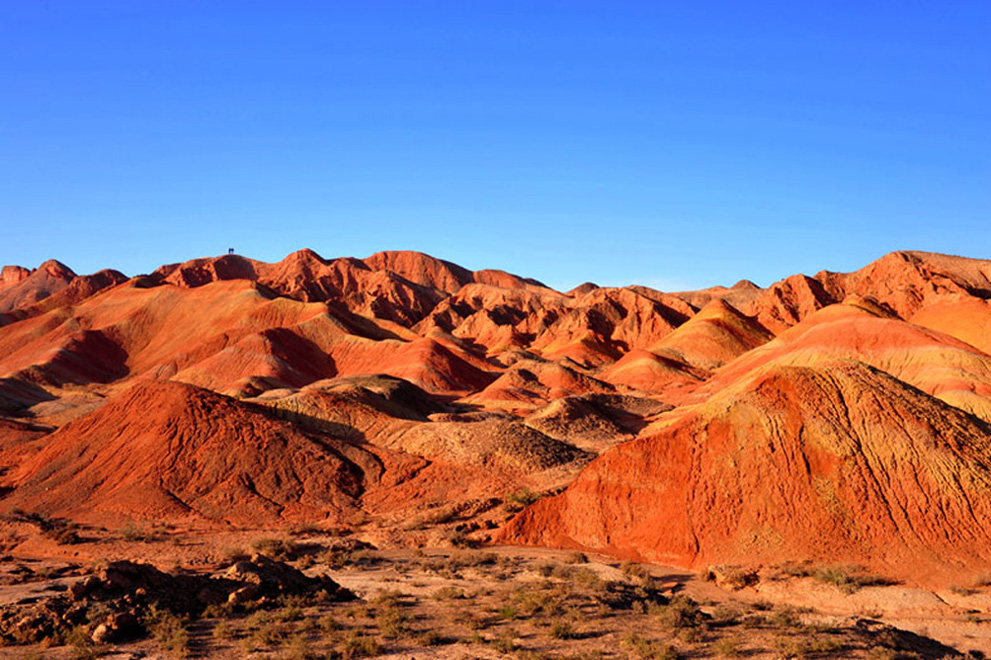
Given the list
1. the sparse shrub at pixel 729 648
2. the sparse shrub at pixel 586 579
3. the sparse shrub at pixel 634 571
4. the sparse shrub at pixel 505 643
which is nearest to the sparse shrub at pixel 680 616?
the sparse shrub at pixel 729 648

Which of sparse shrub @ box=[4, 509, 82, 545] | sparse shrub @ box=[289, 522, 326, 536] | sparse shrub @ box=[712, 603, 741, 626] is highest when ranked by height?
sparse shrub @ box=[4, 509, 82, 545]

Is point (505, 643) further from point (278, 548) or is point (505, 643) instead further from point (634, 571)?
point (278, 548)

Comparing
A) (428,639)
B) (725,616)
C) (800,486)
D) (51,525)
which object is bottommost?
(725,616)

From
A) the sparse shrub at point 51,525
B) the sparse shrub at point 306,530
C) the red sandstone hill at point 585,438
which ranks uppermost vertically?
the red sandstone hill at point 585,438

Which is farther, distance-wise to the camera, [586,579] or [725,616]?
[586,579]

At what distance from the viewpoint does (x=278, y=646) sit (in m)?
15.3

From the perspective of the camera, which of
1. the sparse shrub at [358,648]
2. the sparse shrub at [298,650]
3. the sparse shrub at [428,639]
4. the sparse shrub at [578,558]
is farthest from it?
the sparse shrub at [578,558]

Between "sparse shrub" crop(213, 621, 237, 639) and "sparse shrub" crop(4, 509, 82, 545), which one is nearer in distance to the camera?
"sparse shrub" crop(213, 621, 237, 639)

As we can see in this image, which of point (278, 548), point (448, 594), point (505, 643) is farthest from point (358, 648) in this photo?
point (278, 548)

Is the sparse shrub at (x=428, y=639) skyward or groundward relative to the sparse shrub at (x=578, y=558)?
skyward

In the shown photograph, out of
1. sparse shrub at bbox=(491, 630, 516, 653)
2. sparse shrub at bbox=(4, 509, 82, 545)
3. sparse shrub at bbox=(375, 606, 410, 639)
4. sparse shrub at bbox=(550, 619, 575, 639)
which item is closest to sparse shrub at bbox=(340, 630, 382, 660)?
sparse shrub at bbox=(375, 606, 410, 639)

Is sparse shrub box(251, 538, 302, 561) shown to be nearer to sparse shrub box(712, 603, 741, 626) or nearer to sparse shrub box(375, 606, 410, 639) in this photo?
sparse shrub box(375, 606, 410, 639)

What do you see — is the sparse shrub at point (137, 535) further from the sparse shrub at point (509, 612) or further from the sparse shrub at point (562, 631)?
the sparse shrub at point (562, 631)

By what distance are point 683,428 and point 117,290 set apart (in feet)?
379
